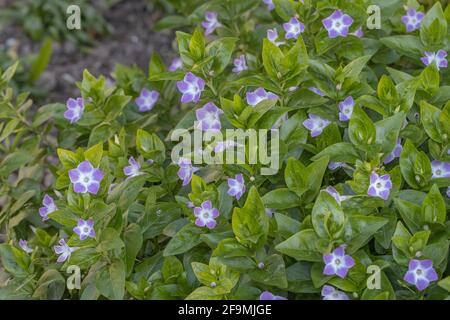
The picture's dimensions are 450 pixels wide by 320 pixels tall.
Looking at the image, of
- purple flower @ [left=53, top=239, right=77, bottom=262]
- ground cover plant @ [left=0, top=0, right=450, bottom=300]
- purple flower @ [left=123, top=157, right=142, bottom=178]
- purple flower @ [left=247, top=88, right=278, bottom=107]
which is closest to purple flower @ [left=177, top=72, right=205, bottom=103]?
ground cover plant @ [left=0, top=0, right=450, bottom=300]

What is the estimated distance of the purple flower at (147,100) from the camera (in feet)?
10.2

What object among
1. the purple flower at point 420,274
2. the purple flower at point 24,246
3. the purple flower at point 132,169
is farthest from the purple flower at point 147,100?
the purple flower at point 420,274

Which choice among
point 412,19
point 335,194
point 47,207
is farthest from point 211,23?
point 335,194

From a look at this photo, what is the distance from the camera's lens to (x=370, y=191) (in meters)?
2.26

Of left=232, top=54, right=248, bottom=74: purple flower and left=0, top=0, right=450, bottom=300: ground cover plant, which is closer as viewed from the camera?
left=0, top=0, right=450, bottom=300: ground cover plant

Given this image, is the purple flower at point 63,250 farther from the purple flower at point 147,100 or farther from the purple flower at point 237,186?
the purple flower at point 147,100

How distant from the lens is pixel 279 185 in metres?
2.51

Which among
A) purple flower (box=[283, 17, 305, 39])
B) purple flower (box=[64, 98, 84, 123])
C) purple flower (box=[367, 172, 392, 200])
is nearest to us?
purple flower (box=[367, 172, 392, 200])

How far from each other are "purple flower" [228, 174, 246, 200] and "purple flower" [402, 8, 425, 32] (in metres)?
1.02

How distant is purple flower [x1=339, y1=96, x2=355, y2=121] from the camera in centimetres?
257

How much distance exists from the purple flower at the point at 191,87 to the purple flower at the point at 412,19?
0.89 meters

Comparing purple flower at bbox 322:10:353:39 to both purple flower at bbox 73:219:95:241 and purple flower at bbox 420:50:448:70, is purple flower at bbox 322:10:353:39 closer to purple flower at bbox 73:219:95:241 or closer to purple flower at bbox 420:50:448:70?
purple flower at bbox 420:50:448:70

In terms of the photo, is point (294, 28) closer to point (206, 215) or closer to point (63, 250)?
point (206, 215)
